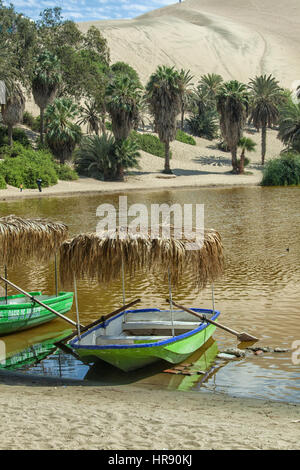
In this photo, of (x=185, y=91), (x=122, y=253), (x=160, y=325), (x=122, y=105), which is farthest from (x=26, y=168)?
(x=122, y=253)

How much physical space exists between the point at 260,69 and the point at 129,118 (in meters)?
105

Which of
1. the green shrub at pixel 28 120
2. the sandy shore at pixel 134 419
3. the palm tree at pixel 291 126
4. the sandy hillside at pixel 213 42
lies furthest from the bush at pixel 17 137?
the sandy hillside at pixel 213 42

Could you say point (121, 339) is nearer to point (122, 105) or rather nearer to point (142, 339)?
point (142, 339)

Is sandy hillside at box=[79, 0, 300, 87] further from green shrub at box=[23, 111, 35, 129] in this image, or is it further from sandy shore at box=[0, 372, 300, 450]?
sandy shore at box=[0, 372, 300, 450]

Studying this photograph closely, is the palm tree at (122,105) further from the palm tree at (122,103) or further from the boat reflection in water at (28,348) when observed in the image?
the boat reflection in water at (28,348)

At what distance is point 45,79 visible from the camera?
5419 centimetres

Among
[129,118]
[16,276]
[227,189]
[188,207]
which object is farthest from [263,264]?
[129,118]

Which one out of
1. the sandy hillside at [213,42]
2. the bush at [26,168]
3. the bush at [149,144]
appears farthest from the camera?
the sandy hillside at [213,42]

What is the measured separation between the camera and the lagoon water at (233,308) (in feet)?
31.9

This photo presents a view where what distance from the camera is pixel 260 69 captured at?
5925 inches

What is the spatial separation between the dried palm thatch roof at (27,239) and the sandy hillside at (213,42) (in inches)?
4409

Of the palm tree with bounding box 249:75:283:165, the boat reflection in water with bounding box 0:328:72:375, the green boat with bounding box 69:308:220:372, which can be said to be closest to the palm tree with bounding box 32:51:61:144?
the palm tree with bounding box 249:75:283:165

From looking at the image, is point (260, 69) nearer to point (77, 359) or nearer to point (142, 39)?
point (142, 39)

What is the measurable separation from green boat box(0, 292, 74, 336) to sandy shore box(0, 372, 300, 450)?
2485 mm
